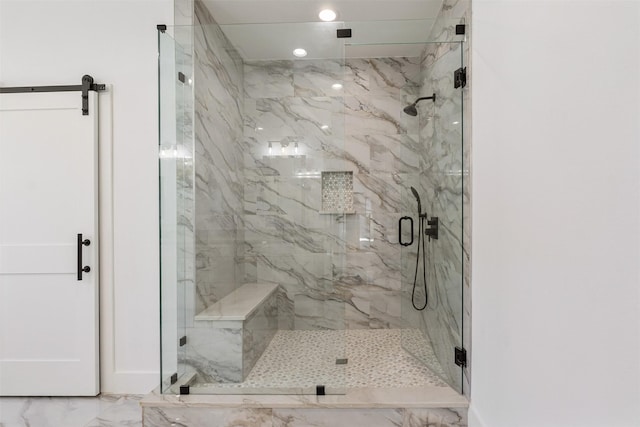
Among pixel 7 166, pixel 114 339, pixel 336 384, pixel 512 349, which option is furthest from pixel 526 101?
pixel 7 166

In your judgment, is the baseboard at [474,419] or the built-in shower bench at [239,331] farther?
the built-in shower bench at [239,331]

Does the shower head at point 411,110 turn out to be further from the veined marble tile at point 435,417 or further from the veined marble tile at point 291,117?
the veined marble tile at point 435,417

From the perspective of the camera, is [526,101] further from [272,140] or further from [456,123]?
[272,140]

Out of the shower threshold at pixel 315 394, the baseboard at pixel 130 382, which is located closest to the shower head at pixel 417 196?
the shower threshold at pixel 315 394

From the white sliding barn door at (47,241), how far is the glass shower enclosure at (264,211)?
775 mm

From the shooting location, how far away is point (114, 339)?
102 inches

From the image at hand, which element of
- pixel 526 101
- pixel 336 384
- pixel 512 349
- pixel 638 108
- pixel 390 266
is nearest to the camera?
pixel 638 108

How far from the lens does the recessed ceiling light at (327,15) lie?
A: 2744 millimetres

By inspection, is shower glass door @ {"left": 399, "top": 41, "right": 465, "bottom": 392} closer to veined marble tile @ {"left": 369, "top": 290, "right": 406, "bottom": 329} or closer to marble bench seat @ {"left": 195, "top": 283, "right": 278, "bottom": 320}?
veined marble tile @ {"left": 369, "top": 290, "right": 406, "bottom": 329}

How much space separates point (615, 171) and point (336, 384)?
1.76 metres

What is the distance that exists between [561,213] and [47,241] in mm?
3129

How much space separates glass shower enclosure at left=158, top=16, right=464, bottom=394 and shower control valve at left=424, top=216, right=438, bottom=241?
139mm

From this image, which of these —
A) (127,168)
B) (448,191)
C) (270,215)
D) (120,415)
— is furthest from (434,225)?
(120,415)

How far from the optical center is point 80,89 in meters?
2.57
